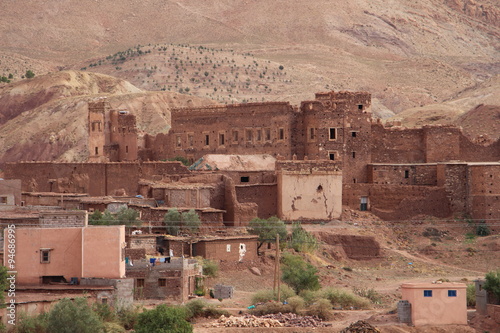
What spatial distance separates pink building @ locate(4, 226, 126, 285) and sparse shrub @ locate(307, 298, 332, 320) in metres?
6.54

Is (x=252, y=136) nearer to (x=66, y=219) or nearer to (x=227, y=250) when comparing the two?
(x=227, y=250)

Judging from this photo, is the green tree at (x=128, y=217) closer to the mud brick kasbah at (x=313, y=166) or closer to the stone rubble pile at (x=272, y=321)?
the mud brick kasbah at (x=313, y=166)

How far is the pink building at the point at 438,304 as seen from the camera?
129 ft

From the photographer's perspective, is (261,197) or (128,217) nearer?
(128,217)

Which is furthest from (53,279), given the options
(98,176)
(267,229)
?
(98,176)

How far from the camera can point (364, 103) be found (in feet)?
201

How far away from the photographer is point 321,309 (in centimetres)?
4081

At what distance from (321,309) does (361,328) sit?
3185mm

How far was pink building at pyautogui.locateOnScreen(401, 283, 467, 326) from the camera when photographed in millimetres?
39469

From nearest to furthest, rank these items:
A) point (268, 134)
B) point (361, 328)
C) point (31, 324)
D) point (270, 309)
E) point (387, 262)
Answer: point (31, 324) → point (361, 328) → point (270, 309) → point (387, 262) → point (268, 134)

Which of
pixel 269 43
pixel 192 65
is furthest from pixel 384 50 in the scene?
pixel 192 65

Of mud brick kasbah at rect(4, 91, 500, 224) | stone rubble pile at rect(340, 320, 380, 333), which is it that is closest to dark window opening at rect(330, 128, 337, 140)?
mud brick kasbah at rect(4, 91, 500, 224)

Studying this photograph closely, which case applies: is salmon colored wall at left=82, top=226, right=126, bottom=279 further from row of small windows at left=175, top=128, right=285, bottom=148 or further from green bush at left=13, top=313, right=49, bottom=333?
row of small windows at left=175, top=128, right=285, bottom=148

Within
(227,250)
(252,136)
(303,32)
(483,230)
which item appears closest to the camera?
(227,250)
